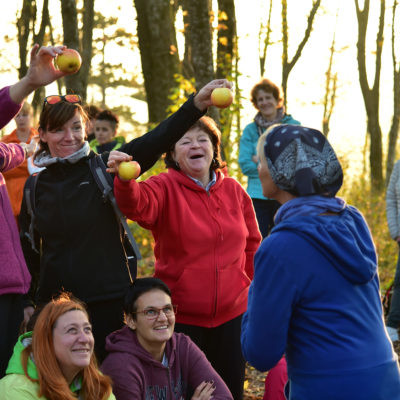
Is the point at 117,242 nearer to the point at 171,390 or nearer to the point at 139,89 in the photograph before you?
the point at 171,390

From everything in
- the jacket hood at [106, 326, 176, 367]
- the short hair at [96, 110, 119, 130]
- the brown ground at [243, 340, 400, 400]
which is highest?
the short hair at [96, 110, 119, 130]

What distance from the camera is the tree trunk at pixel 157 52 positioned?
14.1m

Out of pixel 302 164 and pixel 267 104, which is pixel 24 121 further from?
pixel 302 164

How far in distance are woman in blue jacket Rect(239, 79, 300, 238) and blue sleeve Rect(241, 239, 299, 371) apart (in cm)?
476

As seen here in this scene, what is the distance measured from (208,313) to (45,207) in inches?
46.0

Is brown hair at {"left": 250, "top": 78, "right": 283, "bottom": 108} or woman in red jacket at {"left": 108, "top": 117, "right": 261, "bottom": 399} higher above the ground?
brown hair at {"left": 250, "top": 78, "right": 283, "bottom": 108}

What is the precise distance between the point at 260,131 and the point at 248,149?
244mm

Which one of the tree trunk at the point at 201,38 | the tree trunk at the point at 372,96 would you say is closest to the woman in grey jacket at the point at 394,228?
the tree trunk at the point at 201,38

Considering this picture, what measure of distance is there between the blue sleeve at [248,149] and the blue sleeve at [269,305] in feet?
16.5

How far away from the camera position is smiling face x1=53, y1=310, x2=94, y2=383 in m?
3.80

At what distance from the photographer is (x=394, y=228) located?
757 cm

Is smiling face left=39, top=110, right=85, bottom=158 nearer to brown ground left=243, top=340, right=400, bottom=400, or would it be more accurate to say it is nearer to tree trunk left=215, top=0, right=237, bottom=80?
brown ground left=243, top=340, right=400, bottom=400

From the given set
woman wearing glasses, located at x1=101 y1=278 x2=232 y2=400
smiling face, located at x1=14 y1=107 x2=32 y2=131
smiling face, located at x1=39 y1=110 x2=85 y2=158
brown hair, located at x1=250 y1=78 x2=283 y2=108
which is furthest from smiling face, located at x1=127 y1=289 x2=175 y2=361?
brown hair, located at x1=250 y1=78 x2=283 y2=108

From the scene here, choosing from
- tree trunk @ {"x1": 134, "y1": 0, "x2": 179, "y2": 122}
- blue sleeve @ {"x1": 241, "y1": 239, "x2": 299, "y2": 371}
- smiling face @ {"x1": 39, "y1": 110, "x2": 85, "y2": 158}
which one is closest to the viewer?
blue sleeve @ {"x1": 241, "y1": 239, "x2": 299, "y2": 371}
